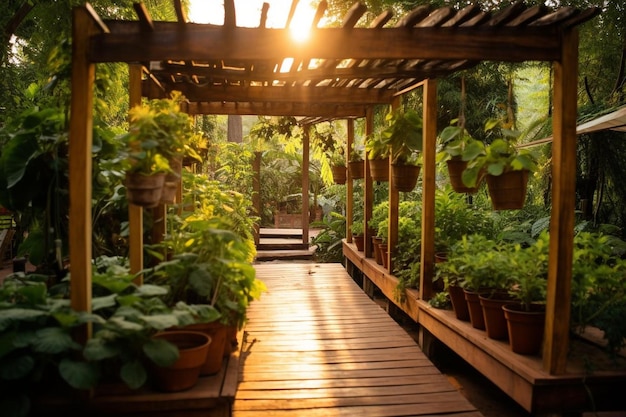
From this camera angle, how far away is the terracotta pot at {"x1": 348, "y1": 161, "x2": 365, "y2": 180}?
774cm

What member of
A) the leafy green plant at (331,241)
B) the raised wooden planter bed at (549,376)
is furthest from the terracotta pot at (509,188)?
the leafy green plant at (331,241)

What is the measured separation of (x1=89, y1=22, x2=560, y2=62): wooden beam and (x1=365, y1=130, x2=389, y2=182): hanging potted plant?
2.28 m

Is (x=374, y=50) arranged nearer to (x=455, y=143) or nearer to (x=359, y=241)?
(x=455, y=143)

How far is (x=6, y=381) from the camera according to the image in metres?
2.62

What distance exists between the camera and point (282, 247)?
36.3ft

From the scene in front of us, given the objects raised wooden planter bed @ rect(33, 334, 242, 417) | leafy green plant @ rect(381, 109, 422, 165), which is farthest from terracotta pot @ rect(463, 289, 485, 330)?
raised wooden planter bed @ rect(33, 334, 242, 417)

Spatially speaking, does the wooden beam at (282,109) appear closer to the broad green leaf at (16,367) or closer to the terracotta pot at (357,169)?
the terracotta pot at (357,169)

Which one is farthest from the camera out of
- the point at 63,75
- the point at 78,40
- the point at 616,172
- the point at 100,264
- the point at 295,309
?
the point at 616,172

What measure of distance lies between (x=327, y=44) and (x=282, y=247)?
819 centimetres

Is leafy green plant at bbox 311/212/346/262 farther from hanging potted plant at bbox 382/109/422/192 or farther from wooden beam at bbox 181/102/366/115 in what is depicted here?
hanging potted plant at bbox 382/109/422/192

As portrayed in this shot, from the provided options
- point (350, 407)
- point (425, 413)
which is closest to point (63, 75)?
point (350, 407)

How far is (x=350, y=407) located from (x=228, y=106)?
5450 millimetres

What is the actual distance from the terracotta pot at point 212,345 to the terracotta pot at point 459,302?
1.95 metres

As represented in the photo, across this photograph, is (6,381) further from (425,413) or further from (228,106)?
(228,106)
